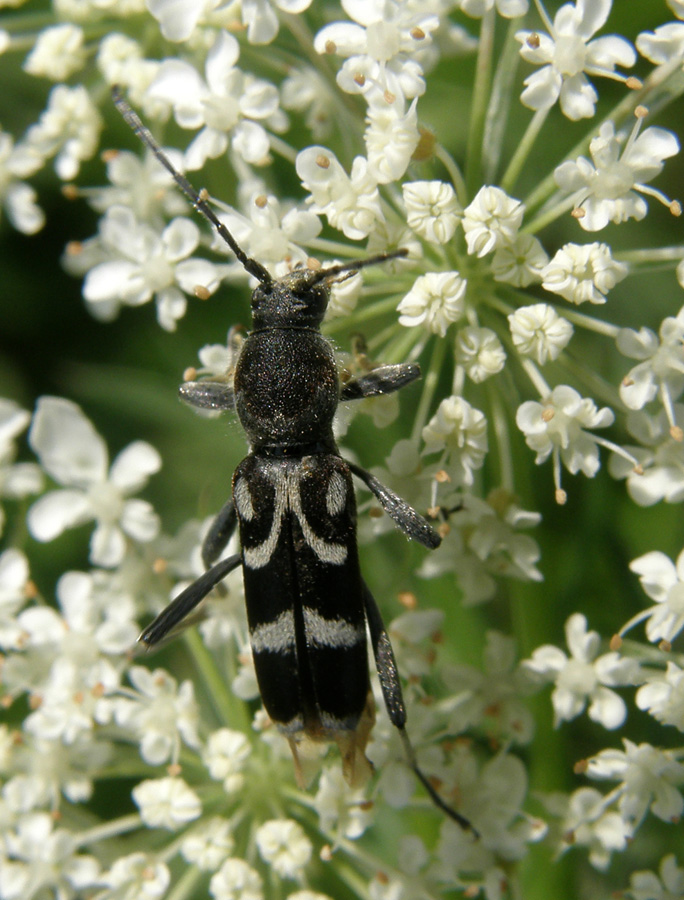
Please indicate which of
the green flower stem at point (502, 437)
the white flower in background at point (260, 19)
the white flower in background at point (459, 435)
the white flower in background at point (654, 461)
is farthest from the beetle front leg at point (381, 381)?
the white flower in background at point (260, 19)

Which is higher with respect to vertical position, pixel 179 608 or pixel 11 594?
pixel 179 608

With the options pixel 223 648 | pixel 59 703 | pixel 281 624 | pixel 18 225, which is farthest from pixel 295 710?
pixel 18 225

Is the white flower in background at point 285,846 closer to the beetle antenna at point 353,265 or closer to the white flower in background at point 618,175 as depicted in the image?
the beetle antenna at point 353,265

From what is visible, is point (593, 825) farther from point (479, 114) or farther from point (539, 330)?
point (479, 114)

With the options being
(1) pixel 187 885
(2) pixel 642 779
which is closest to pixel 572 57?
(2) pixel 642 779

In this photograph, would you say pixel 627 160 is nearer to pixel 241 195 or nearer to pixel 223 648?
pixel 241 195

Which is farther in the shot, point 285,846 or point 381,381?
point 285,846
